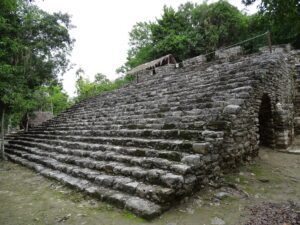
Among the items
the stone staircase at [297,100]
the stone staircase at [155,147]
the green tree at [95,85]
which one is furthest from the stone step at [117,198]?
the green tree at [95,85]

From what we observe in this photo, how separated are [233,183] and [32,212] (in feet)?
10.1

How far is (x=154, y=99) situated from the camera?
22.9 ft

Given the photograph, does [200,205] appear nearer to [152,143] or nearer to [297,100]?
[152,143]

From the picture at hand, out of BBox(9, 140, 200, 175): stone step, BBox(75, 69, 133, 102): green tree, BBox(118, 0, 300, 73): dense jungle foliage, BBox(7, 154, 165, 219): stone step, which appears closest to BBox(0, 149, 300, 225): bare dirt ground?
BBox(7, 154, 165, 219): stone step

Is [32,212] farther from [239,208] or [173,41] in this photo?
[173,41]

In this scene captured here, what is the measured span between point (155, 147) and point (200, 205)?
1351mm

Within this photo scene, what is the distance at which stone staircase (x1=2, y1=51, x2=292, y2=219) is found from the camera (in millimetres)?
3098

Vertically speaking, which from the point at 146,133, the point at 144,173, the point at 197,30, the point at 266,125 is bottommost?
the point at 144,173

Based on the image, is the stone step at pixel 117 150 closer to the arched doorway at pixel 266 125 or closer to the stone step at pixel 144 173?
the stone step at pixel 144 173

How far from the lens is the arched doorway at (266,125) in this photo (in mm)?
6270

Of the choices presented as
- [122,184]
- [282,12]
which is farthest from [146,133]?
[282,12]

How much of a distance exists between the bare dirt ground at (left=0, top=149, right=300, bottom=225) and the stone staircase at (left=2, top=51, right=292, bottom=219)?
18cm

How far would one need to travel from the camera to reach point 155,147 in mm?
4000

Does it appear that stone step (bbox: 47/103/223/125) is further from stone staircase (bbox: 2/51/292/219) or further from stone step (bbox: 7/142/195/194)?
stone step (bbox: 7/142/195/194)
